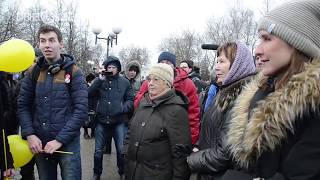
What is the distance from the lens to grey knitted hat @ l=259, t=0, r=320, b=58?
6.30 feet

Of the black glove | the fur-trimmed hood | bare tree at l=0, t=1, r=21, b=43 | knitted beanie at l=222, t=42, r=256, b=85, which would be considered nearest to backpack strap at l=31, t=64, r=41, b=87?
the black glove

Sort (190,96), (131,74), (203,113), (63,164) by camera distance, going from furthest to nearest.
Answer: (131,74) < (190,96) < (203,113) < (63,164)

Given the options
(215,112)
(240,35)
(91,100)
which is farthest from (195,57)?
(215,112)

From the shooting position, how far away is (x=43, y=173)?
4.18 m

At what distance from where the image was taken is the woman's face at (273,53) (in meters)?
1.97

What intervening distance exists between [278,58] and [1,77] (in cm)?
310

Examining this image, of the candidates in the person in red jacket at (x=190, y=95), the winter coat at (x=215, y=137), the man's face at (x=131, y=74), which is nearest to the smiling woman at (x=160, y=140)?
the winter coat at (x=215, y=137)

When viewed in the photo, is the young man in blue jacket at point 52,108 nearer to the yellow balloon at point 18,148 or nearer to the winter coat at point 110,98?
the yellow balloon at point 18,148

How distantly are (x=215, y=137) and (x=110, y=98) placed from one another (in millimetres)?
3923

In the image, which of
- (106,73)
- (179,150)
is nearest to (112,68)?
(106,73)

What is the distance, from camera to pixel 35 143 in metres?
3.99

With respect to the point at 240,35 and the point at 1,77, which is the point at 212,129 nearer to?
the point at 1,77

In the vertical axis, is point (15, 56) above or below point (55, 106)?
above

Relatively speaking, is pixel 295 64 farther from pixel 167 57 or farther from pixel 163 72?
pixel 167 57
